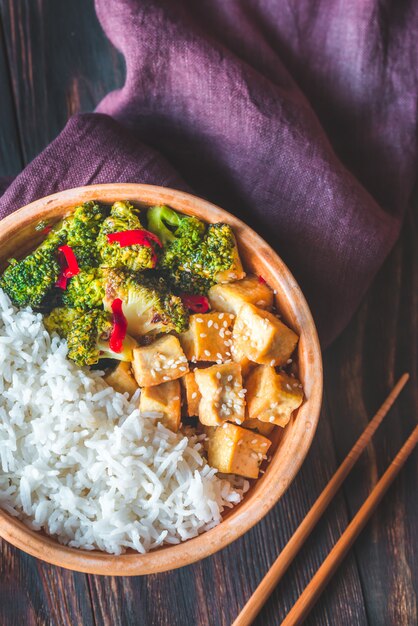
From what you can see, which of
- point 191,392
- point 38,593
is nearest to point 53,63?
point 191,392

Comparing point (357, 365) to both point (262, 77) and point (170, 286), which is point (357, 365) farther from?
point (262, 77)

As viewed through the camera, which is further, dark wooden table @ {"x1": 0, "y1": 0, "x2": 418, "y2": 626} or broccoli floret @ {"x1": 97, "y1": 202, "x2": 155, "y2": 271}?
dark wooden table @ {"x1": 0, "y1": 0, "x2": 418, "y2": 626}

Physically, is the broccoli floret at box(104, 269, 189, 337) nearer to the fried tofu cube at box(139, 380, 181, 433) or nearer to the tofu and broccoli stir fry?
the tofu and broccoli stir fry

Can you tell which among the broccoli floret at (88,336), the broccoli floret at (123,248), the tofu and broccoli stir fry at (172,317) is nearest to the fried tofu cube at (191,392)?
the tofu and broccoli stir fry at (172,317)

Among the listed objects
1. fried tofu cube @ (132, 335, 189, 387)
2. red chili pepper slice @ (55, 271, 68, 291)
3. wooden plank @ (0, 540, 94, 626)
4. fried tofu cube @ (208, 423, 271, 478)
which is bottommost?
wooden plank @ (0, 540, 94, 626)

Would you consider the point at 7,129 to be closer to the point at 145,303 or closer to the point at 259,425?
the point at 145,303

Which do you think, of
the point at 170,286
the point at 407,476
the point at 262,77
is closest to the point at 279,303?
the point at 170,286

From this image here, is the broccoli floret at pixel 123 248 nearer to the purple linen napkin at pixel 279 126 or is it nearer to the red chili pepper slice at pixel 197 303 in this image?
the red chili pepper slice at pixel 197 303

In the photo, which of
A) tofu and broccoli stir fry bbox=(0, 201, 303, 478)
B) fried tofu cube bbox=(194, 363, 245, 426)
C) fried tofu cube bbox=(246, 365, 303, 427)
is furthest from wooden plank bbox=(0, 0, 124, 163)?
fried tofu cube bbox=(246, 365, 303, 427)
